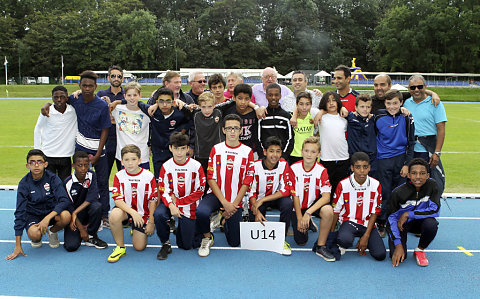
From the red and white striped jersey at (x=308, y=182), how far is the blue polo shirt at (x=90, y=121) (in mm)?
2606

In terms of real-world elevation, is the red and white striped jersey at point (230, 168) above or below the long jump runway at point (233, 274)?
above

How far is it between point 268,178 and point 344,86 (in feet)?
6.17

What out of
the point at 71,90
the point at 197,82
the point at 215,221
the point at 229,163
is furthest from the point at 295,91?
the point at 71,90

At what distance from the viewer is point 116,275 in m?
4.07

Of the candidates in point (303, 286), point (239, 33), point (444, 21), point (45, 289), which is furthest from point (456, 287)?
point (239, 33)

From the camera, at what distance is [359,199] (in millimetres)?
4707

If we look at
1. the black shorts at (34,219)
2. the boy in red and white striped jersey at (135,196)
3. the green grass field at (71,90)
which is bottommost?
the black shorts at (34,219)

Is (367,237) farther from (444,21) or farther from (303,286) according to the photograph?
(444,21)

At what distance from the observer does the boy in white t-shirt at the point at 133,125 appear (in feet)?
18.2

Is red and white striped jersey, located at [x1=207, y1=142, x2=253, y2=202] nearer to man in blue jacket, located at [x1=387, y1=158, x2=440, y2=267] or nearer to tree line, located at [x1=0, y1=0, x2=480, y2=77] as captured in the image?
man in blue jacket, located at [x1=387, y1=158, x2=440, y2=267]

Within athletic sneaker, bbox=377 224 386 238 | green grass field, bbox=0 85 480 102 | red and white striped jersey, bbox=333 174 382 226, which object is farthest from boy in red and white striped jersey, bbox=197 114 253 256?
green grass field, bbox=0 85 480 102

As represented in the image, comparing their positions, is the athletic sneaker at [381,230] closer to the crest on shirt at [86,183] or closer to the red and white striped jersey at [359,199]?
the red and white striped jersey at [359,199]

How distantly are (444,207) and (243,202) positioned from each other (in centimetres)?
343

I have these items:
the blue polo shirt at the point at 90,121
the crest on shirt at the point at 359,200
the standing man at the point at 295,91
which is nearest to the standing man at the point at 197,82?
the standing man at the point at 295,91
